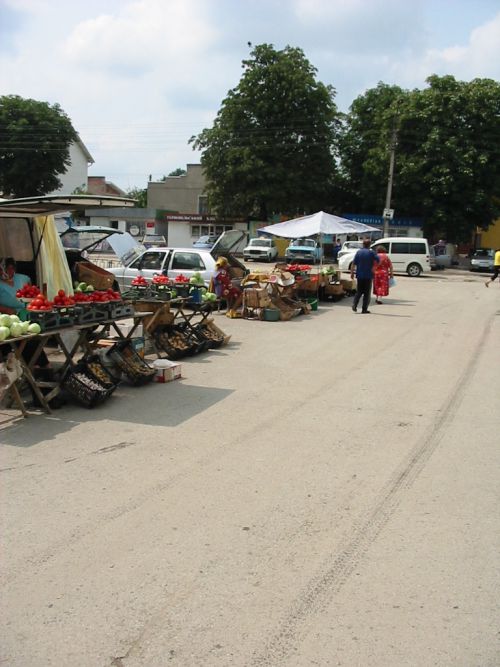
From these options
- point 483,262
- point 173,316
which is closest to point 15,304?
point 173,316

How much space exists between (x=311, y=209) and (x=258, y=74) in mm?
9904

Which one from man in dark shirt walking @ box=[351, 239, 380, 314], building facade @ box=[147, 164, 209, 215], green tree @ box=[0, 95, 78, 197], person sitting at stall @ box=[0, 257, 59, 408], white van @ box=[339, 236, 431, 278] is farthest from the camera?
building facade @ box=[147, 164, 209, 215]

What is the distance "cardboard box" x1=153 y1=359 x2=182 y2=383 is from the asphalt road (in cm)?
30

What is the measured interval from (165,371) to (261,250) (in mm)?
34185

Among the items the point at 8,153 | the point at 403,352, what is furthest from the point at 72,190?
the point at 403,352

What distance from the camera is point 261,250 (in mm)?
A: 42375

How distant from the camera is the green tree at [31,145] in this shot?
48.6 metres

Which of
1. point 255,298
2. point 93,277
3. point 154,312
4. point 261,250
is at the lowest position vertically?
point 255,298

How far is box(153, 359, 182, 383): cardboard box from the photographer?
28.6 ft

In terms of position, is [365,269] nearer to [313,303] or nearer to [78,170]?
[313,303]

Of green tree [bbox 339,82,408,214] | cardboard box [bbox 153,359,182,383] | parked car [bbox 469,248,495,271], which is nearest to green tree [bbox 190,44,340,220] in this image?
green tree [bbox 339,82,408,214]

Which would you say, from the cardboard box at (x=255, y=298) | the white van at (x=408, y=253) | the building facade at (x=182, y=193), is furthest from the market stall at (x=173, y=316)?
the building facade at (x=182, y=193)

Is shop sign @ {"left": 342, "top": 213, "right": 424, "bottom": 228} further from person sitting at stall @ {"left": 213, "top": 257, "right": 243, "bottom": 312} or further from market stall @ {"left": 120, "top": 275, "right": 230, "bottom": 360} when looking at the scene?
market stall @ {"left": 120, "top": 275, "right": 230, "bottom": 360}

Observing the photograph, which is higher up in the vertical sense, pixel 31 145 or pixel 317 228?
pixel 31 145
